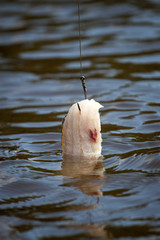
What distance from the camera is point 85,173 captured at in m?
2.59

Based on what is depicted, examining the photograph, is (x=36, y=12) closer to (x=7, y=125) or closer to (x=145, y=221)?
(x=7, y=125)

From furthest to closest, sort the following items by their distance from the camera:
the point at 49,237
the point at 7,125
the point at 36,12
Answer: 1. the point at 36,12
2. the point at 7,125
3. the point at 49,237

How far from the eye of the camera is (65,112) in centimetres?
412

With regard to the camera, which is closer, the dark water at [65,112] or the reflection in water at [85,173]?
the dark water at [65,112]

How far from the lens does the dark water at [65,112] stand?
2051mm

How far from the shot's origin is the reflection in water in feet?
7.84

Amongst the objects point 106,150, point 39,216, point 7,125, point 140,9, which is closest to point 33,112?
point 7,125

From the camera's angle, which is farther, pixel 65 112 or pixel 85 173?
pixel 65 112

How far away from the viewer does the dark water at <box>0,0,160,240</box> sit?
6.73 ft

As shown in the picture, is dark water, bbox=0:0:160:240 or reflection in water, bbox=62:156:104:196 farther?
reflection in water, bbox=62:156:104:196

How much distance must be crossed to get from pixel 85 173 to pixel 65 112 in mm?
1591

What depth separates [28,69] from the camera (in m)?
5.80

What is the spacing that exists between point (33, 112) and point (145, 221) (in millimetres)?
2372

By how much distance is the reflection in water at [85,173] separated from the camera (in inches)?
94.1
